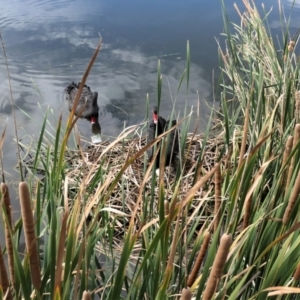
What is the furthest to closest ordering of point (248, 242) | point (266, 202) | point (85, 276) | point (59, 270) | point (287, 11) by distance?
point (287, 11) → point (266, 202) → point (248, 242) → point (85, 276) → point (59, 270)

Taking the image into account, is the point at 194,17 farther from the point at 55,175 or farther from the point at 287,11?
the point at 55,175

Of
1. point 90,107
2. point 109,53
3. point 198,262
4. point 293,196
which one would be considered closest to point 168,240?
point 198,262

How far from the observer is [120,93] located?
2873 millimetres

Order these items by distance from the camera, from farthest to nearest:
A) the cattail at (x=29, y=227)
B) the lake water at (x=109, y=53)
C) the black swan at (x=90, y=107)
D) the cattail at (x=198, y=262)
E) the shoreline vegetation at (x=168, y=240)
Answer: the lake water at (x=109, y=53) < the black swan at (x=90, y=107) < the cattail at (x=198, y=262) < the shoreline vegetation at (x=168, y=240) < the cattail at (x=29, y=227)

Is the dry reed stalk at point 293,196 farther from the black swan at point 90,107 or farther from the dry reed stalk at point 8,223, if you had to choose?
the black swan at point 90,107

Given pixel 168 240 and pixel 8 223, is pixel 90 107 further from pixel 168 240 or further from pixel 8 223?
pixel 8 223

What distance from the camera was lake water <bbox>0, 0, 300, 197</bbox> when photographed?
267 centimetres

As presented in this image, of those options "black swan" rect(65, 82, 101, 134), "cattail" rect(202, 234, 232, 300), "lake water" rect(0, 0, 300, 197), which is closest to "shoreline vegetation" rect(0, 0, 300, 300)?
"cattail" rect(202, 234, 232, 300)

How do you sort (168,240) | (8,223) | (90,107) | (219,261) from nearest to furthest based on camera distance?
(219,261), (8,223), (168,240), (90,107)

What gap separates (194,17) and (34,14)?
1.50m

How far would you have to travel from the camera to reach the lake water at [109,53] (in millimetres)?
2668

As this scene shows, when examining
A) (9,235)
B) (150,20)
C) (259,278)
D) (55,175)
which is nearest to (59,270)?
(9,235)

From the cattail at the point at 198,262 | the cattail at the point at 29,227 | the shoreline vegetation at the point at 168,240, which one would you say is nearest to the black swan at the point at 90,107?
the shoreline vegetation at the point at 168,240

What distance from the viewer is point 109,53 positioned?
132 inches
